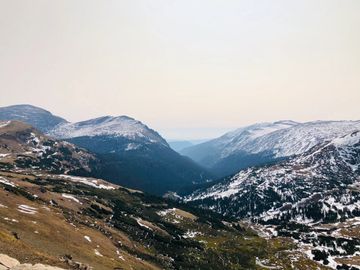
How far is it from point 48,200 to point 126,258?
3184 inches

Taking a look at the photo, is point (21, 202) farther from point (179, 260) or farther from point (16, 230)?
point (179, 260)

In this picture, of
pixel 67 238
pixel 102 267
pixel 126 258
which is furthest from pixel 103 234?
pixel 102 267

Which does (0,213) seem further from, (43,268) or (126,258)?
(43,268)

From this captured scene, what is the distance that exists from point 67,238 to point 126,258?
2164cm

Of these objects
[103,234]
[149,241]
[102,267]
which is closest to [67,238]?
[102,267]

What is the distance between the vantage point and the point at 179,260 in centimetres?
17625

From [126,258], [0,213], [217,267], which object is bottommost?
[217,267]

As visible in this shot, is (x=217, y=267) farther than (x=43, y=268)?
Yes

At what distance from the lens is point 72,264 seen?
72.1 m

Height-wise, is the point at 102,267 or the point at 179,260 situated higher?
the point at 102,267

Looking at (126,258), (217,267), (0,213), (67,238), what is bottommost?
(217,267)

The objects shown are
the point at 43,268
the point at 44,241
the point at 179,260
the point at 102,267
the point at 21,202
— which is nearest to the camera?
the point at 43,268

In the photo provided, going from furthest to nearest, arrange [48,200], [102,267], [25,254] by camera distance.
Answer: [48,200] → [102,267] → [25,254]

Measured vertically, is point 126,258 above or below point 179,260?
above
